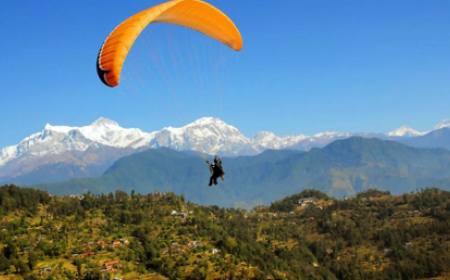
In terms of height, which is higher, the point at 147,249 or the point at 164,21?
the point at 164,21

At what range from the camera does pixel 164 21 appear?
41.6 m

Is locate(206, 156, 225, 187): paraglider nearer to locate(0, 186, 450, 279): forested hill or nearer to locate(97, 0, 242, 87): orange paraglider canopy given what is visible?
locate(97, 0, 242, 87): orange paraglider canopy

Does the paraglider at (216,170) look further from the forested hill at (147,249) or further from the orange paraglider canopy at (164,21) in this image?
the forested hill at (147,249)

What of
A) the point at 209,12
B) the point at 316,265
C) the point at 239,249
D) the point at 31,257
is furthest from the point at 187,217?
the point at 209,12

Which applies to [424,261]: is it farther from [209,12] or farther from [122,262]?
[209,12]

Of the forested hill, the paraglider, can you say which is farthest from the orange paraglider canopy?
the forested hill

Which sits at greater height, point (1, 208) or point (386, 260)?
point (1, 208)

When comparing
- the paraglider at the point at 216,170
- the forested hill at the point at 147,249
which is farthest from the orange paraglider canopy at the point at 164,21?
the forested hill at the point at 147,249

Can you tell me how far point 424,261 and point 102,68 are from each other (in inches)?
6231

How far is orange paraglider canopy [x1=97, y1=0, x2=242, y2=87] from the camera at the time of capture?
33906mm

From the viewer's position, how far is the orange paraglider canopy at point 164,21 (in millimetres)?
33906

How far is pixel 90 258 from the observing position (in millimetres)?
135250

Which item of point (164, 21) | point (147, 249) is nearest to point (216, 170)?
point (164, 21)

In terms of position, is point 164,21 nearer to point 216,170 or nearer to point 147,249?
point 216,170
